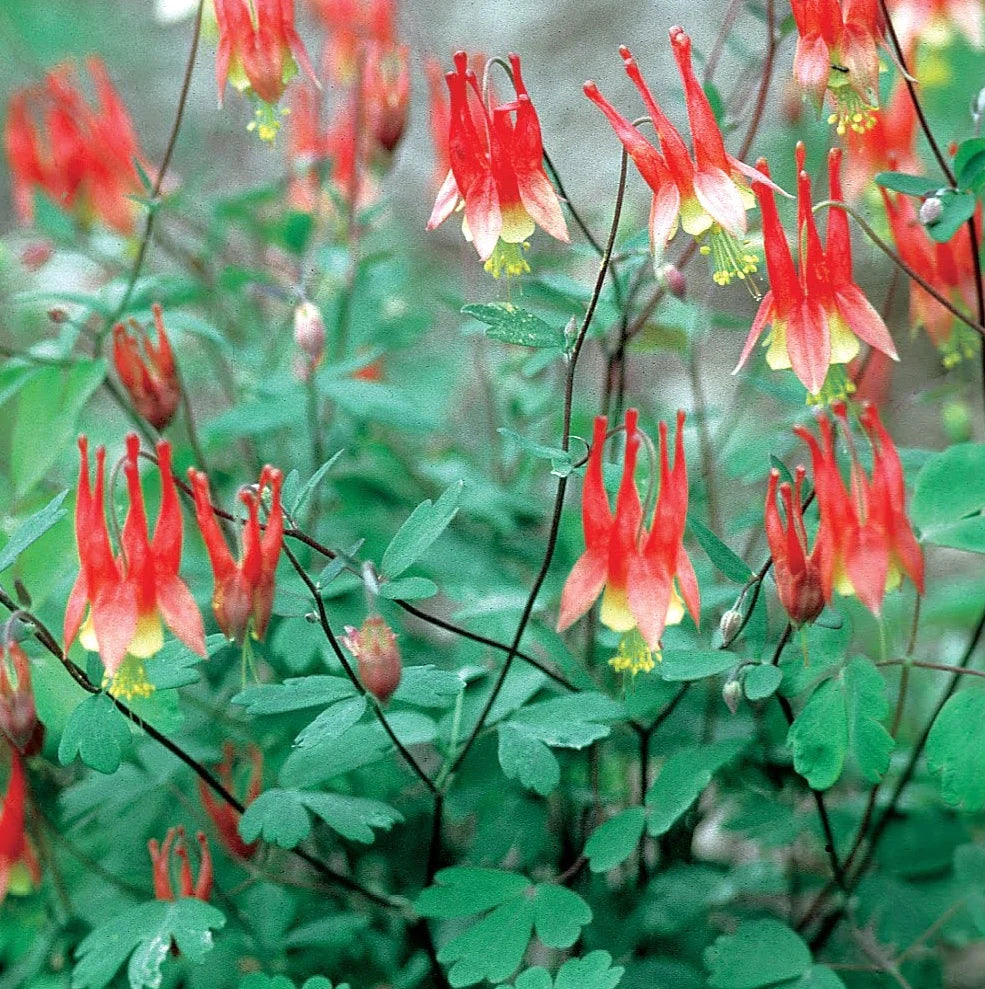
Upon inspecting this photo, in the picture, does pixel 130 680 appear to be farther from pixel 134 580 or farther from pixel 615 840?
pixel 615 840

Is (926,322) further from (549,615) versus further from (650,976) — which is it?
(650,976)

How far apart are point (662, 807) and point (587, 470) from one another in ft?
1.09

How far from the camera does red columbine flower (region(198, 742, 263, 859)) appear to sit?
128 cm

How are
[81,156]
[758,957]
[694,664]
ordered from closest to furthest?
1. [694,664]
2. [758,957]
3. [81,156]

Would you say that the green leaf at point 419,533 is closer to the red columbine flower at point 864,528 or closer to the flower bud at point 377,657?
the flower bud at point 377,657

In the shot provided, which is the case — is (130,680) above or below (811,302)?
below

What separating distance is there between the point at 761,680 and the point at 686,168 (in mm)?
413

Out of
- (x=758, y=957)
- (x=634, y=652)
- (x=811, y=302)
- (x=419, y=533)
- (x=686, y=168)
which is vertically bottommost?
(x=758, y=957)

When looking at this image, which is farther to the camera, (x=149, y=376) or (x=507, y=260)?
(x=149, y=376)

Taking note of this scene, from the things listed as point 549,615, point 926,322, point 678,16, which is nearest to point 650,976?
point 549,615

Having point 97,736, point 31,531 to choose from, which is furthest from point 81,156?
point 97,736

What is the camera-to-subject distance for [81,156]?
1.80 meters

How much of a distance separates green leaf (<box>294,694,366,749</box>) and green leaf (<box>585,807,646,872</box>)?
28 centimetres

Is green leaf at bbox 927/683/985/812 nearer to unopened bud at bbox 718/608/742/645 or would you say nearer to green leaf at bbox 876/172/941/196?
unopened bud at bbox 718/608/742/645
